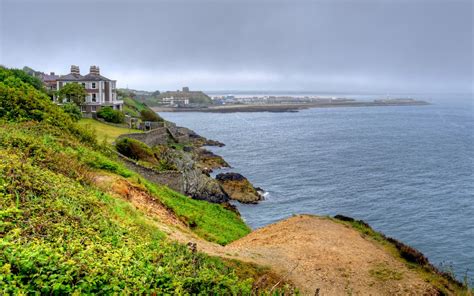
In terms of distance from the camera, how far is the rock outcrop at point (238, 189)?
147ft

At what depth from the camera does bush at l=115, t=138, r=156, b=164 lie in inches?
1484

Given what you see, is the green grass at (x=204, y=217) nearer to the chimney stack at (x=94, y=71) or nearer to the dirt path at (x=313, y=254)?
the dirt path at (x=313, y=254)

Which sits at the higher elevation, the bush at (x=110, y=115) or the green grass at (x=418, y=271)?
the bush at (x=110, y=115)

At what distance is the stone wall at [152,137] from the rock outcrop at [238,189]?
939 cm

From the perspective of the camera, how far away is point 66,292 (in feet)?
25.5

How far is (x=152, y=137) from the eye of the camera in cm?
5131

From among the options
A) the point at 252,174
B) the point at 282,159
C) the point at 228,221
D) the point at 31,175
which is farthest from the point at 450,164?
the point at 31,175

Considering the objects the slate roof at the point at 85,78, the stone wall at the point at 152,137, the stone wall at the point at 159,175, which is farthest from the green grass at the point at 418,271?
the slate roof at the point at 85,78

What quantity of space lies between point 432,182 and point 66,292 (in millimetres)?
51361

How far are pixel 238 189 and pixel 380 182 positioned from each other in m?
18.5

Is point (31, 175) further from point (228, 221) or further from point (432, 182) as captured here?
point (432, 182)

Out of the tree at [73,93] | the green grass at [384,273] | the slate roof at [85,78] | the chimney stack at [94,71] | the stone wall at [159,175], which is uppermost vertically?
the chimney stack at [94,71]

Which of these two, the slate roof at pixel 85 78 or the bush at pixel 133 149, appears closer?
the bush at pixel 133 149

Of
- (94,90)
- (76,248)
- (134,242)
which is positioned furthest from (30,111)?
(94,90)
